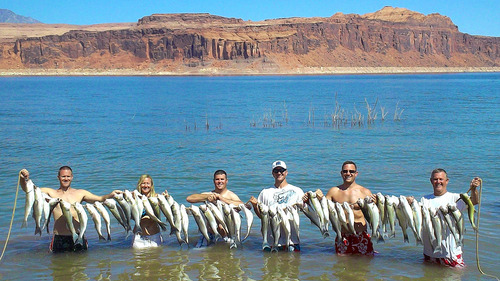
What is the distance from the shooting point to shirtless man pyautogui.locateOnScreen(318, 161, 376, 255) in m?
8.55

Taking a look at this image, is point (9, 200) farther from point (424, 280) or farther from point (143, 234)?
point (424, 280)

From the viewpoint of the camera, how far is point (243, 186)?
17484 millimetres

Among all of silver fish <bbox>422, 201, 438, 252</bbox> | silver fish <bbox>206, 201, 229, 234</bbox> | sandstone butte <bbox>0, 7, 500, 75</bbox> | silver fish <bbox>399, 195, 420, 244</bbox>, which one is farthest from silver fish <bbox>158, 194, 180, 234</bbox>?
sandstone butte <bbox>0, 7, 500, 75</bbox>

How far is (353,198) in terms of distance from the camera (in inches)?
339

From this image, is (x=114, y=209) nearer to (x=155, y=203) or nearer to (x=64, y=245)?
(x=155, y=203)

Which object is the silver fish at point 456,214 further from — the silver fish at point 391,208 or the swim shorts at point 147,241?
the swim shorts at point 147,241

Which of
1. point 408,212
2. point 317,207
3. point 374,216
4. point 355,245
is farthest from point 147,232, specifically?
point 408,212

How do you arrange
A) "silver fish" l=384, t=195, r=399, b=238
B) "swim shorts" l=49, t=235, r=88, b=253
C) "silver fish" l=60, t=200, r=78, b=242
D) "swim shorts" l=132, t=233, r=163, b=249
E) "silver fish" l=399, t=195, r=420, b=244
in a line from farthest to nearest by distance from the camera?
"swim shorts" l=132, t=233, r=163, b=249, "swim shorts" l=49, t=235, r=88, b=253, "silver fish" l=60, t=200, r=78, b=242, "silver fish" l=384, t=195, r=399, b=238, "silver fish" l=399, t=195, r=420, b=244

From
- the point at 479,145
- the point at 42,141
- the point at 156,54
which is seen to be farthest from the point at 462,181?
the point at 156,54

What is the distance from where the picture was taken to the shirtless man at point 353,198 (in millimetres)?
8547

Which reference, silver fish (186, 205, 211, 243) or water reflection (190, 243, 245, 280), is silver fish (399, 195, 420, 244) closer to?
water reflection (190, 243, 245, 280)

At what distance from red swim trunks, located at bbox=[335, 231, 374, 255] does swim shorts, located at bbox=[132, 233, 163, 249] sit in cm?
310

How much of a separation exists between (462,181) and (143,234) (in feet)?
39.7

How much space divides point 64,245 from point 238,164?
40.4 ft
